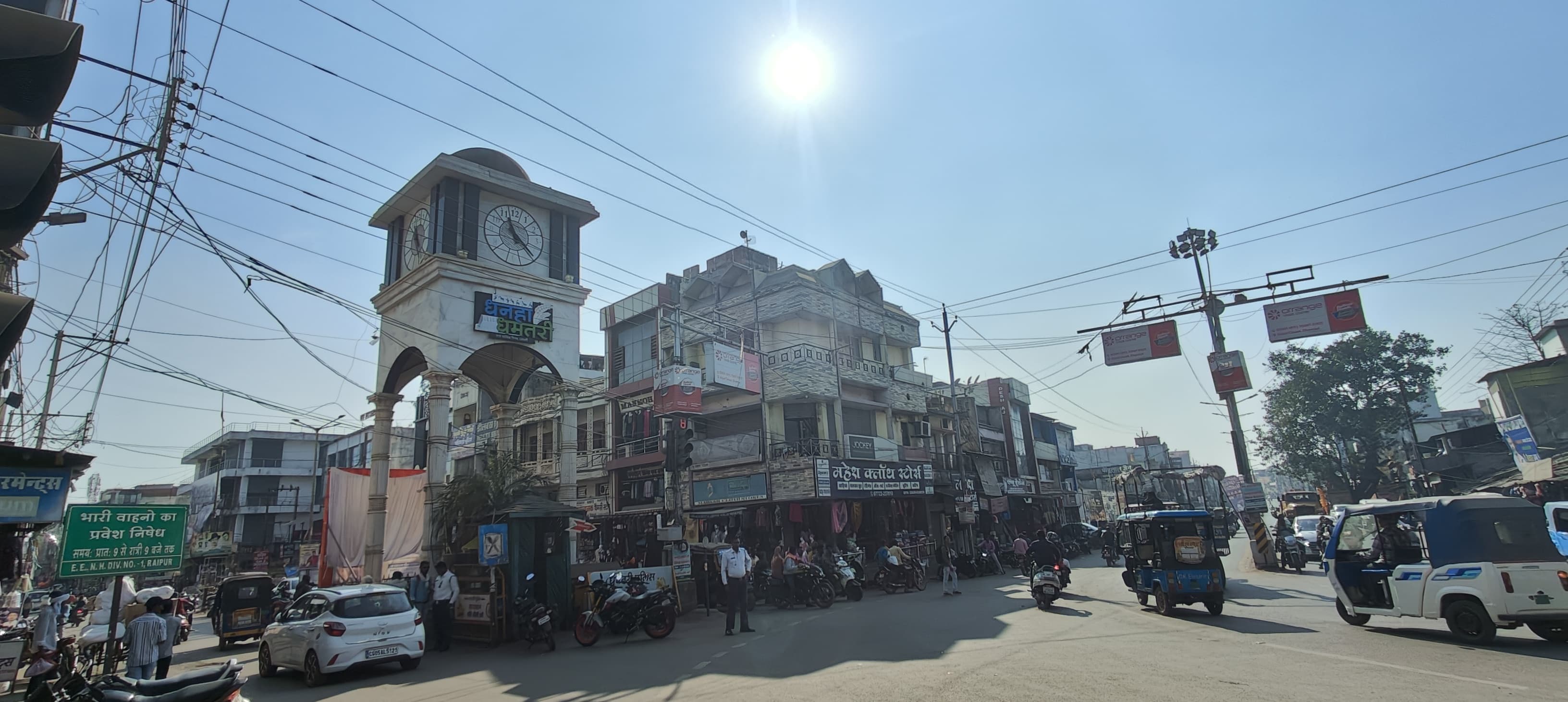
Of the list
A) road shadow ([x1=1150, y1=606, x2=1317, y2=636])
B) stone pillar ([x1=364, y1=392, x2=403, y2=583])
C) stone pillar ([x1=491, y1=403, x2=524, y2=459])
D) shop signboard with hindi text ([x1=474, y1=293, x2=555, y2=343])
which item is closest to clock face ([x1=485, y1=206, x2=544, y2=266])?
shop signboard with hindi text ([x1=474, y1=293, x2=555, y2=343])

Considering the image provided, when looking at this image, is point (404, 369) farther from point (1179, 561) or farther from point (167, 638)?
point (1179, 561)

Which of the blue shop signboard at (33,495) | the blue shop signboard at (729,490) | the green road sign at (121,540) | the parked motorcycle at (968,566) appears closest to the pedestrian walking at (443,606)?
the green road sign at (121,540)

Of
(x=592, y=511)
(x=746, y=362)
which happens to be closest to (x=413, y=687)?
(x=746, y=362)

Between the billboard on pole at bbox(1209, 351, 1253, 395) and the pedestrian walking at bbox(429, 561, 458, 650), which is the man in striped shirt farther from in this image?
the billboard on pole at bbox(1209, 351, 1253, 395)

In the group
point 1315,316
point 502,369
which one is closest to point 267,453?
point 502,369

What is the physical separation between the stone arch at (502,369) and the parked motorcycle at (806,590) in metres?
9.21

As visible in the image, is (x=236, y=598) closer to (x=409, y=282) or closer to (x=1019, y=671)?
(x=409, y=282)

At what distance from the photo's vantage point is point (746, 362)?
1022 inches

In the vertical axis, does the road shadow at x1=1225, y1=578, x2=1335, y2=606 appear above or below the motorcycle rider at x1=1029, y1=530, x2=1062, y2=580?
below

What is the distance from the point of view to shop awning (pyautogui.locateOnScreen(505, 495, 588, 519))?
14.6 meters

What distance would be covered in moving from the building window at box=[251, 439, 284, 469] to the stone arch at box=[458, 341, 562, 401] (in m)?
45.9

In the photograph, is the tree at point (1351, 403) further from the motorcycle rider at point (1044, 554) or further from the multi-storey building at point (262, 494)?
the multi-storey building at point (262, 494)

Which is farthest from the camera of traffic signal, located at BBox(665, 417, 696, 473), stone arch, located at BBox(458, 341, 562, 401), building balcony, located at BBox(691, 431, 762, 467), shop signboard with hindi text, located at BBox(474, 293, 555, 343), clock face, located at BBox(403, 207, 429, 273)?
building balcony, located at BBox(691, 431, 762, 467)

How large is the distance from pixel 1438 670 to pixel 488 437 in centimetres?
3782
